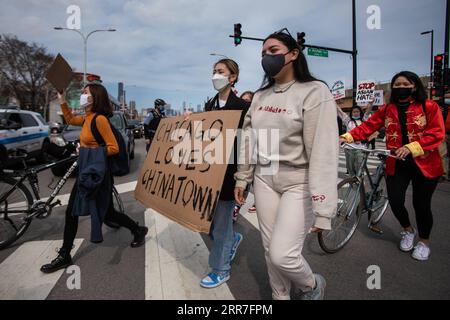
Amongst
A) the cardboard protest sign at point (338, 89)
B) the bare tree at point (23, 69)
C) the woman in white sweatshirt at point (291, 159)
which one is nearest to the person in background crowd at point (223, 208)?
the woman in white sweatshirt at point (291, 159)

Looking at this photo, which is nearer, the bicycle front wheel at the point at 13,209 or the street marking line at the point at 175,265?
the street marking line at the point at 175,265

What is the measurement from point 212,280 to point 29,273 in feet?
5.77

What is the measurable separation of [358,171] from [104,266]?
9.76ft

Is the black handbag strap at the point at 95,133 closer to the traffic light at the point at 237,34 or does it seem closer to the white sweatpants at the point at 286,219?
the white sweatpants at the point at 286,219

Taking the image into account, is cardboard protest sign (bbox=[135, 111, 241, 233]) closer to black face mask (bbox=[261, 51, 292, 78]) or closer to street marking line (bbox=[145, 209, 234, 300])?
black face mask (bbox=[261, 51, 292, 78])

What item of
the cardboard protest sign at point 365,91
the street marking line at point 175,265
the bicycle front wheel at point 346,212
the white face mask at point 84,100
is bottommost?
the street marking line at point 175,265

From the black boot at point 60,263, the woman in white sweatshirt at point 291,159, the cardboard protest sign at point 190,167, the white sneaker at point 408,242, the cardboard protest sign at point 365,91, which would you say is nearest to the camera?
the woman in white sweatshirt at point 291,159

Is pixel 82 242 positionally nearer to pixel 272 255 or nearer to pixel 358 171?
pixel 272 255

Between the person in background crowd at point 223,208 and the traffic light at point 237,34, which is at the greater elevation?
the traffic light at point 237,34

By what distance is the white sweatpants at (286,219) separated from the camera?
76.3 inches

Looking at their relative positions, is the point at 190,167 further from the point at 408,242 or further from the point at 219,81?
the point at 408,242

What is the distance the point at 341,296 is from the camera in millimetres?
2531

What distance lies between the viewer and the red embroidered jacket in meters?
3.02

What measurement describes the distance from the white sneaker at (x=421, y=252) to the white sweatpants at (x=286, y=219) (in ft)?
5.88
